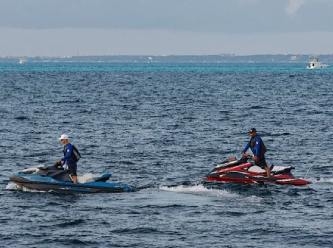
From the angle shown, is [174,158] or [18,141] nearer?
[174,158]

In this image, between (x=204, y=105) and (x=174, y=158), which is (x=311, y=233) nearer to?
(x=174, y=158)

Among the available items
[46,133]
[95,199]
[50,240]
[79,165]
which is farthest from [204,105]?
[50,240]

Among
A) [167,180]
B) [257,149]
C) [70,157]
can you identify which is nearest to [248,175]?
[257,149]

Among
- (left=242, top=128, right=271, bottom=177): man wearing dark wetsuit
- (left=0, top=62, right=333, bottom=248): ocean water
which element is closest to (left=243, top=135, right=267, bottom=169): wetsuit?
(left=242, top=128, right=271, bottom=177): man wearing dark wetsuit

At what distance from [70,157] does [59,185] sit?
1093 mm

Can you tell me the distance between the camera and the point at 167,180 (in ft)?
A: 119

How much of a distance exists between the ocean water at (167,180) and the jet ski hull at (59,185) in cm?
39

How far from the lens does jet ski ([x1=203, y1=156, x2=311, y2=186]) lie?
115 feet

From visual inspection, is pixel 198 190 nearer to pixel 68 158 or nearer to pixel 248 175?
pixel 248 175

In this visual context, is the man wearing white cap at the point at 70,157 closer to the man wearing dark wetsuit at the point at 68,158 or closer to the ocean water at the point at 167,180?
the man wearing dark wetsuit at the point at 68,158

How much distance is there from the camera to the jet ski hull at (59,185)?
32.7 metres

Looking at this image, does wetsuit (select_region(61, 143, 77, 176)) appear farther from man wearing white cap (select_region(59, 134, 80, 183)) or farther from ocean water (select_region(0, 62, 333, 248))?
ocean water (select_region(0, 62, 333, 248))

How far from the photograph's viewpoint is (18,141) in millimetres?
50250

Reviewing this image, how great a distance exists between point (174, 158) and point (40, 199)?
13145 mm
